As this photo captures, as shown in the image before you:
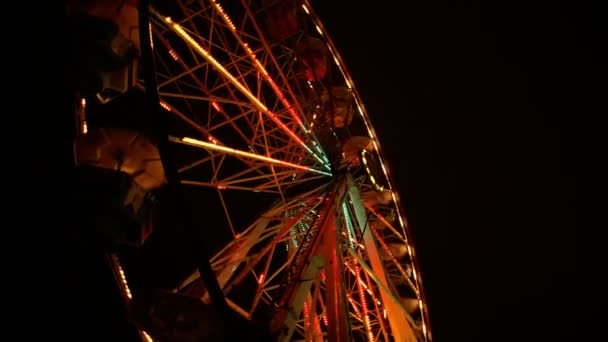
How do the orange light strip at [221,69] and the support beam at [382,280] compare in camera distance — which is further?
the support beam at [382,280]

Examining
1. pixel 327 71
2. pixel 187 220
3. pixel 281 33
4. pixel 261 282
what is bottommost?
pixel 261 282

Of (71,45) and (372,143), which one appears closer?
(71,45)

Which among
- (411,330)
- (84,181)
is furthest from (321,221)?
(84,181)

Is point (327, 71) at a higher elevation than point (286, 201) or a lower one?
higher

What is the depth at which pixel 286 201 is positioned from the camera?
595 centimetres

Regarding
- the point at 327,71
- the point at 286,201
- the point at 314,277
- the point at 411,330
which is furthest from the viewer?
the point at 327,71

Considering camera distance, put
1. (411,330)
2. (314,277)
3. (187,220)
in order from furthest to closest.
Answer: (411,330) → (314,277) → (187,220)

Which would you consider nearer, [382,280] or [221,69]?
[221,69]

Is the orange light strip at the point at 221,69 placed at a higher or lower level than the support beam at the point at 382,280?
higher

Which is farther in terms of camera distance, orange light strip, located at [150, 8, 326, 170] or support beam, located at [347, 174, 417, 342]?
support beam, located at [347, 174, 417, 342]

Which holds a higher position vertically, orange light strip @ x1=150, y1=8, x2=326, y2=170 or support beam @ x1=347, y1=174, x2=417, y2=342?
orange light strip @ x1=150, y1=8, x2=326, y2=170

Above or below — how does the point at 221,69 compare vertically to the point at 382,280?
above

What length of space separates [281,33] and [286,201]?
7.67 feet

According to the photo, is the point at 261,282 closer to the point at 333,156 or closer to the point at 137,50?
the point at 333,156
